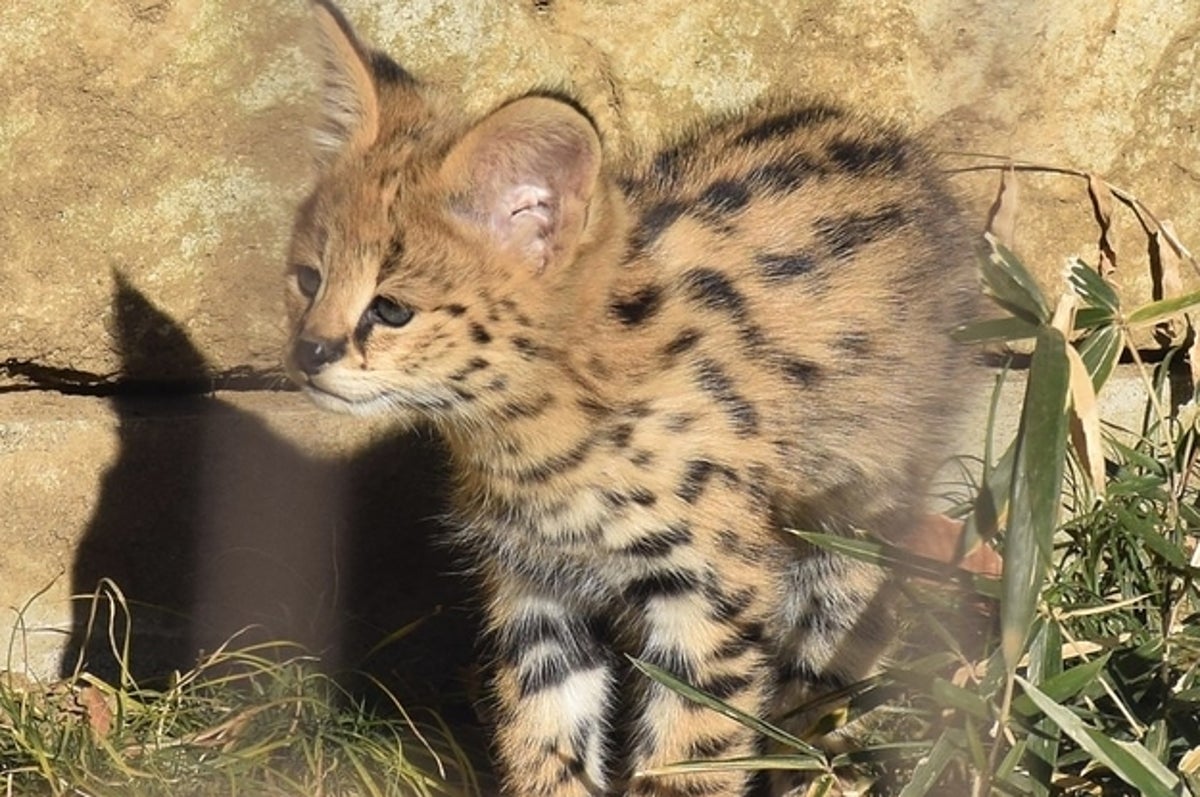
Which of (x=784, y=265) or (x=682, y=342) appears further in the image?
(x=784, y=265)

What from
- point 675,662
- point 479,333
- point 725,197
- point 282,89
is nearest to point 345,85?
point 282,89

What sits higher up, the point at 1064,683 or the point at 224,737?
the point at 1064,683

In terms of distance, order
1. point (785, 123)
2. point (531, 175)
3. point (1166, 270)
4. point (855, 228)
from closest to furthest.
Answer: point (531, 175)
point (855, 228)
point (785, 123)
point (1166, 270)

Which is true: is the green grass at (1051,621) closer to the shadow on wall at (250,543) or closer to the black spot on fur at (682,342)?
the black spot on fur at (682,342)

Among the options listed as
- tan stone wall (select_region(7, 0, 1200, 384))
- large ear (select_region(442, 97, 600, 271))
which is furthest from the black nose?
tan stone wall (select_region(7, 0, 1200, 384))

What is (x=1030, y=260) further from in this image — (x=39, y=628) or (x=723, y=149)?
(x=39, y=628)

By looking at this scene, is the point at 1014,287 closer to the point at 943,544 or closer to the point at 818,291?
the point at 818,291

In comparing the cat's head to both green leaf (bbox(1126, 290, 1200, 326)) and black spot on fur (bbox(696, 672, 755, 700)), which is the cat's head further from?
green leaf (bbox(1126, 290, 1200, 326))
